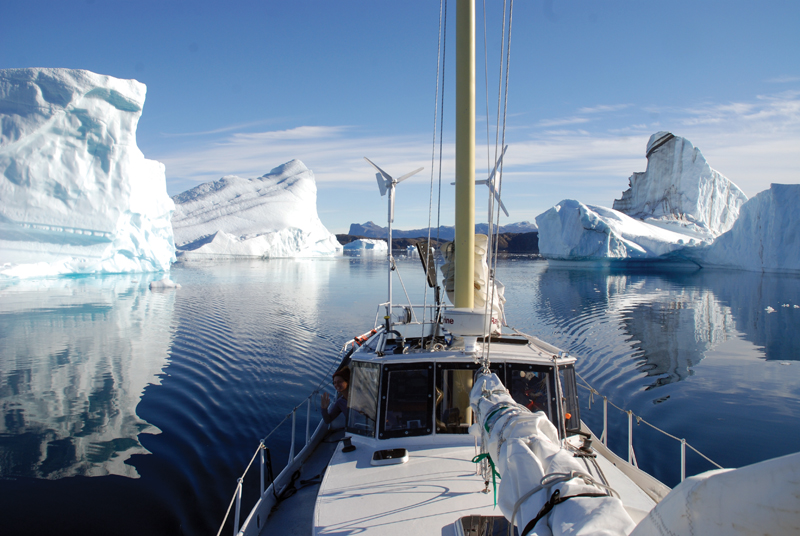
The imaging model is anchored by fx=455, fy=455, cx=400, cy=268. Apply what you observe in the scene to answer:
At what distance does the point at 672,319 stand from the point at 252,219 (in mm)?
69400

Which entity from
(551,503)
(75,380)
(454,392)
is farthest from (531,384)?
(75,380)

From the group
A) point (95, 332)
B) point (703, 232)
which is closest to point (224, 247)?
point (95, 332)

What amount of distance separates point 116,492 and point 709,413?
12.0 meters

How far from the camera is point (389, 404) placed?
5531 mm

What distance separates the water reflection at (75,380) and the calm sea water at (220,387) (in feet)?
0.17

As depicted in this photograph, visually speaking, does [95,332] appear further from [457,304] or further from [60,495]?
[457,304]

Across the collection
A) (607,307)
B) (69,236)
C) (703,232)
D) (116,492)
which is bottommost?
(116,492)

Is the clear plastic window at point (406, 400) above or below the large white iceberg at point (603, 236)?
below

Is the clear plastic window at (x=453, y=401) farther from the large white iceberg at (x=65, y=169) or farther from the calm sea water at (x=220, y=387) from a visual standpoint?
the large white iceberg at (x=65, y=169)

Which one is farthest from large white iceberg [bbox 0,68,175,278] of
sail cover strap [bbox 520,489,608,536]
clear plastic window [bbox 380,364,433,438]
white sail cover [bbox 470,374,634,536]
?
sail cover strap [bbox 520,489,608,536]

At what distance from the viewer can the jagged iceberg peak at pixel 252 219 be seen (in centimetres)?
7088

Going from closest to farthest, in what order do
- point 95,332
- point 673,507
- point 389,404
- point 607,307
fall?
point 673,507, point 389,404, point 95,332, point 607,307

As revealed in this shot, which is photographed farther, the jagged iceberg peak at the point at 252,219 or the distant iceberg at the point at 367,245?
the distant iceberg at the point at 367,245

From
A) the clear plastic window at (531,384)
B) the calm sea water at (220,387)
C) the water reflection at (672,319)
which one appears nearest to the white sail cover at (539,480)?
the clear plastic window at (531,384)
